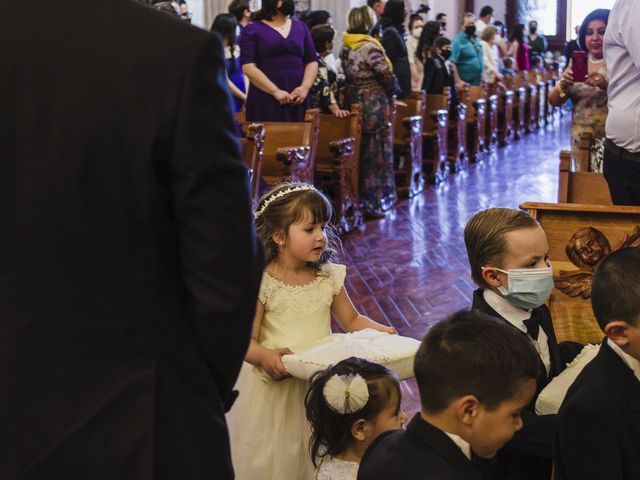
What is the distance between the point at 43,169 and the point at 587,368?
1.28m

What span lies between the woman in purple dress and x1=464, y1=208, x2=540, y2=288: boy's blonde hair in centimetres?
457

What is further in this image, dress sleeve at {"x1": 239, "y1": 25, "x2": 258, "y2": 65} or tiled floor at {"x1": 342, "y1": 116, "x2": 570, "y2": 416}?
dress sleeve at {"x1": 239, "y1": 25, "x2": 258, "y2": 65}

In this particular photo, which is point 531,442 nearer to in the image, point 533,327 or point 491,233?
point 533,327

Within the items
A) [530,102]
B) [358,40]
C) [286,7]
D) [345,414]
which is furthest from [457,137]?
[345,414]

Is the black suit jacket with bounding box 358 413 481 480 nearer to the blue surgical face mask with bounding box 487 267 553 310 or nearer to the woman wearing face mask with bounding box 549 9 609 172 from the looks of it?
the blue surgical face mask with bounding box 487 267 553 310

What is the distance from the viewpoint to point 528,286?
2670mm

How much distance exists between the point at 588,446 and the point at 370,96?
6512 millimetres

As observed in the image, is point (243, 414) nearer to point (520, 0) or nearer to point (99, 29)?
point (99, 29)

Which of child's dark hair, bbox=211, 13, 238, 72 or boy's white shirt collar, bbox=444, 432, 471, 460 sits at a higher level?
child's dark hair, bbox=211, 13, 238, 72

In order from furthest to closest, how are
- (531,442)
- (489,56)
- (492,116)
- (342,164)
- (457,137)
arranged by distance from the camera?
(489,56), (492,116), (457,137), (342,164), (531,442)

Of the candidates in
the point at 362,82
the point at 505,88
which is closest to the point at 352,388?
the point at 362,82

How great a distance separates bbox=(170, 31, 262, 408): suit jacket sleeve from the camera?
59.6 inches

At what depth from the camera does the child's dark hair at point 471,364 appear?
1844mm

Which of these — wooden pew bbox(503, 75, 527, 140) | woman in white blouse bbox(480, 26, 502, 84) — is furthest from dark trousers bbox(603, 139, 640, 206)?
wooden pew bbox(503, 75, 527, 140)
